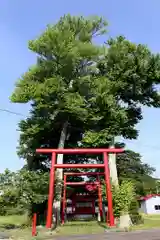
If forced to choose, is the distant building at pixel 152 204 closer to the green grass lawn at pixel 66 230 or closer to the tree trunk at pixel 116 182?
the green grass lawn at pixel 66 230

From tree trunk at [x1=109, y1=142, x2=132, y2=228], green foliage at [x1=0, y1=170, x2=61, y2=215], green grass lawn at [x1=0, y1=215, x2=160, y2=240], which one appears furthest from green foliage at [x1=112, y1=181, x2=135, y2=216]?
green foliage at [x1=0, y1=170, x2=61, y2=215]

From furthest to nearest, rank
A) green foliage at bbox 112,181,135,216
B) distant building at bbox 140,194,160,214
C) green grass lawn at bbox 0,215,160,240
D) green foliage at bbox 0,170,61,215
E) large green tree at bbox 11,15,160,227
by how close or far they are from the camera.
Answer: distant building at bbox 140,194,160,214 → large green tree at bbox 11,15,160,227 → green foliage at bbox 112,181,135,216 → green foliage at bbox 0,170,61,215 → green grass lawn at bbox 0,215,160,240

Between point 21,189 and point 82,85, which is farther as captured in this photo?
point 82,85

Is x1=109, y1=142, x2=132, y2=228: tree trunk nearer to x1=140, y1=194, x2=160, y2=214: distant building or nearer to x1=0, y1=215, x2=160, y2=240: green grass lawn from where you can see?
x1=0, y1=215, x2=160, y2=240: green grass lawn

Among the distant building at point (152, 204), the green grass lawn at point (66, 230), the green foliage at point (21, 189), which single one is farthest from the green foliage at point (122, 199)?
the distant building at point (152, 204)

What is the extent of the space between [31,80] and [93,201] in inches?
437

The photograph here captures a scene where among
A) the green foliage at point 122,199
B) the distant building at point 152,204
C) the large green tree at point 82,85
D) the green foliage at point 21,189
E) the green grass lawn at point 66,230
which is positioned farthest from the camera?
the distant building at point 152,204

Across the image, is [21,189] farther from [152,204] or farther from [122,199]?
[152,204]

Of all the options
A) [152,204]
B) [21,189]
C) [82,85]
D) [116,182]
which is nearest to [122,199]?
[116,182]

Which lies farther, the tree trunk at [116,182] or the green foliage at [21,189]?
the tree trunk at [116,182]

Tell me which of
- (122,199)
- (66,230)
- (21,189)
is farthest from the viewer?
(122,199)

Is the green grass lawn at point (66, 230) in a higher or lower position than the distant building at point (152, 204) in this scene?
lower

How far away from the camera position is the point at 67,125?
834 inches

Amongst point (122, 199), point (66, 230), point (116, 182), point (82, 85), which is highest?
point (82, 85)
